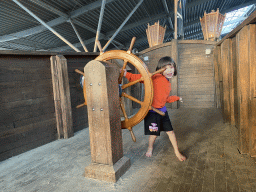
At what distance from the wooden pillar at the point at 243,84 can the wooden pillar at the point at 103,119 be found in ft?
4.08

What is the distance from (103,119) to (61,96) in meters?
1.37

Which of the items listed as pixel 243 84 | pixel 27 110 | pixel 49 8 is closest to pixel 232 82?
pixel 243 84

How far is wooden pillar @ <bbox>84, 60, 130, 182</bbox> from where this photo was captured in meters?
1.37

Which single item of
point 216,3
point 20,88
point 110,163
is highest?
point 216,3

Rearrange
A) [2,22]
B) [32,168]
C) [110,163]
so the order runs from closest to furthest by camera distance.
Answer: [110,163], [32,168], [2,22]

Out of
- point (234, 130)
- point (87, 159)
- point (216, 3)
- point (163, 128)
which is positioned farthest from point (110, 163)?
point (216, 3)

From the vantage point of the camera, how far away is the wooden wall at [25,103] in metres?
1.99

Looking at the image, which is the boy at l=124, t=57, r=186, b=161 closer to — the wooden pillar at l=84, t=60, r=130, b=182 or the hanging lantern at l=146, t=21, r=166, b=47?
the wooden pillar at l=84, t=60, r=130, b=182

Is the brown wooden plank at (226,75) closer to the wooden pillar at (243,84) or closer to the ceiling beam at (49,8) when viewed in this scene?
the wooden pillar at (243,84)

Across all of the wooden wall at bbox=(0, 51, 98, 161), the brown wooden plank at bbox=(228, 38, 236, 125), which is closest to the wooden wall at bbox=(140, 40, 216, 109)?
the brown wooden plank at bbox=(228, 38, 236, 125)

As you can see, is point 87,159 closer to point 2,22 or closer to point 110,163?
point 110,163

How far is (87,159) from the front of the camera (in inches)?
74.7

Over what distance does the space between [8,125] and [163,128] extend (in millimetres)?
1805

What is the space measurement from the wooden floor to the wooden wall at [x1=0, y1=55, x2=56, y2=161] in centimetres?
16
